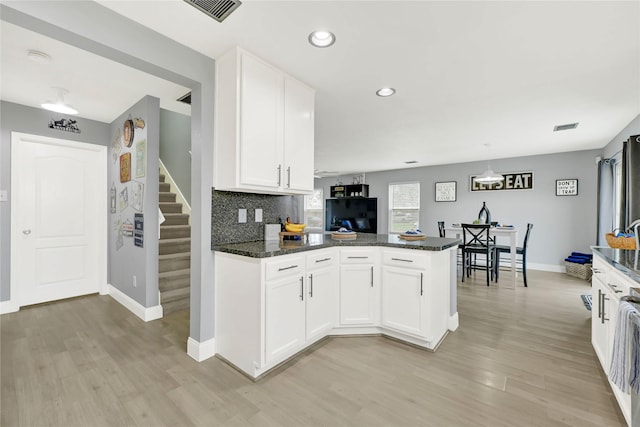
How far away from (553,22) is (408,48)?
88 cm

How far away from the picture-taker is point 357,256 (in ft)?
8.55

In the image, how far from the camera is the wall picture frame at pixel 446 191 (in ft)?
22.6

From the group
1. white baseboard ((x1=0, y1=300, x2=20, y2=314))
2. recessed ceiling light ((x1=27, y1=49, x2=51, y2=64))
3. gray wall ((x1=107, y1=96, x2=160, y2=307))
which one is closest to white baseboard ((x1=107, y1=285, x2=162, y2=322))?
gray wall ((x1=107, y1=96, x2=160, y2=307))

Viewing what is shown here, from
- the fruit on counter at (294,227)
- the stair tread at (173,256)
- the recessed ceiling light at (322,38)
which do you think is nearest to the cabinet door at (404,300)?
the fruit on counter at (294,227)

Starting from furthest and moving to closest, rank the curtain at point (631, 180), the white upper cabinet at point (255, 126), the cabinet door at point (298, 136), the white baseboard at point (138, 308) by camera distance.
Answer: the curtain at point (631, 180)
the white baseboard at point (138, 308)
the cabinet door at point (298, 136)
the white upper cabinet at point (255, 126)

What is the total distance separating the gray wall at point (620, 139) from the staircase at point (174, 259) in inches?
228

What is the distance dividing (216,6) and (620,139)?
220 inches

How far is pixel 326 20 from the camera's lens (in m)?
1.81

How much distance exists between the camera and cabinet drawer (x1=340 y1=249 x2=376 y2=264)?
2.60 meters

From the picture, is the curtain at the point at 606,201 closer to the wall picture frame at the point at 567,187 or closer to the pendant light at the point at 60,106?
the wall picture frame at the point at 567,187

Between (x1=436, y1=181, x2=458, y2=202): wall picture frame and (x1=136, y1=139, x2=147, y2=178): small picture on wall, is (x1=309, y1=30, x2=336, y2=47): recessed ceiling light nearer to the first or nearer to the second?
(x1=136, y1=139, x2=147, y2=178): small picture on wall

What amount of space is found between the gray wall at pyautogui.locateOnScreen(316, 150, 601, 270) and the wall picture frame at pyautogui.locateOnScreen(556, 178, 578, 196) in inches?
2.4

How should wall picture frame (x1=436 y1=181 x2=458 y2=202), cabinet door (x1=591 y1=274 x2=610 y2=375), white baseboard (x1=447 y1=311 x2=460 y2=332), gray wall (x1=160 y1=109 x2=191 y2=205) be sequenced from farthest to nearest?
wall picture frame (x1=436 y1=181 x2=458 y2=202) → gray wall (x1=160 y1=109 x2=191 y2=205) → white baseboard (x1=447 y1=311 x2=460 y2=332) → cabinet door (x1=591 y1=274 x2=610 y2=375)

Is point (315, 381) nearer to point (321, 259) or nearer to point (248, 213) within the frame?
point (321, 259)
